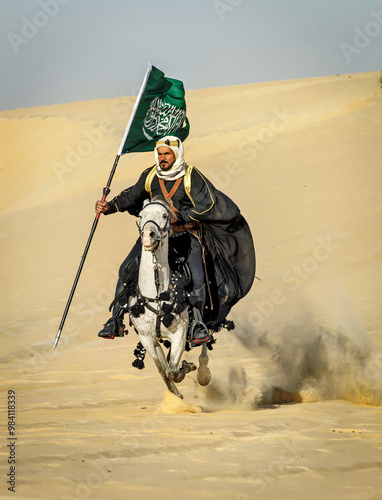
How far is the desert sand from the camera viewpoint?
581 centimetres

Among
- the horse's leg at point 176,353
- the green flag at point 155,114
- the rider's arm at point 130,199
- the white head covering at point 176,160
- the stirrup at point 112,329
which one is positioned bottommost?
the horse's leg at point 176,353

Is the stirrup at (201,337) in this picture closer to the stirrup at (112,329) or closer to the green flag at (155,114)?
the stirrup at (112,329)

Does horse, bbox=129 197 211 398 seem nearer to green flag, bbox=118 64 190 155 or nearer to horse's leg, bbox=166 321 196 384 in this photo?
horse's leg, bbox=166 321 196 384

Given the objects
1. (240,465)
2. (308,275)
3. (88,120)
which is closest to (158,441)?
(240,465)

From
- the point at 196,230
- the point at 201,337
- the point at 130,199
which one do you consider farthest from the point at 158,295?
the point at 130,199

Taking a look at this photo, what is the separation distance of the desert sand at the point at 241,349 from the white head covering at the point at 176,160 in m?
2.47

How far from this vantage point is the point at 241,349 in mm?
12531

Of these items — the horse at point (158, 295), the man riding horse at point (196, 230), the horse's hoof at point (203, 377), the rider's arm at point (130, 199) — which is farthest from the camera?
the horse's hoof at point (203, 377)

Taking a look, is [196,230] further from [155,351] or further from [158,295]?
[155,351]

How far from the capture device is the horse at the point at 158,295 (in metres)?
7.42

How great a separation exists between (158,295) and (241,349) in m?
5.09

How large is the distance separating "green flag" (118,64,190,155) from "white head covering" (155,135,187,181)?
3.84 feet

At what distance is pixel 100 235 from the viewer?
2400 cm

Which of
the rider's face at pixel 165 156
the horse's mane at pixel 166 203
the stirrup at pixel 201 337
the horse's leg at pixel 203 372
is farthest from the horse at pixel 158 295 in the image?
the horse's leg at pixel 203 372
